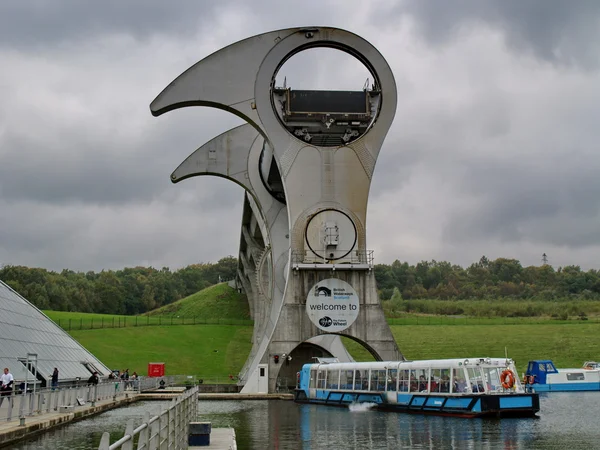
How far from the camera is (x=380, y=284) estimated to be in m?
160

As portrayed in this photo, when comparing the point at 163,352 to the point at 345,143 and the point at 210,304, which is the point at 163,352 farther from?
the point at 210,304

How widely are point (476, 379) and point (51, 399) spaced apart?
14.3 m

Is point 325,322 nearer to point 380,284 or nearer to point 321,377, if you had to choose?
point 321,377

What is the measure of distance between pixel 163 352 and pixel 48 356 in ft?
104

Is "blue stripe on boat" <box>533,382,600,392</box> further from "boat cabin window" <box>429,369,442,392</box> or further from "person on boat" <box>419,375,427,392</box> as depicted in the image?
"boat cabin window" <box>429,369,442,392</box>

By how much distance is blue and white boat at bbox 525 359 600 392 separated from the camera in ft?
145

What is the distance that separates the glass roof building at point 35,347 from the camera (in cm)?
2998

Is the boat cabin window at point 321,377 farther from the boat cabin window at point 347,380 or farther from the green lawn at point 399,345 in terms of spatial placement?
the green lawn at point 399,345

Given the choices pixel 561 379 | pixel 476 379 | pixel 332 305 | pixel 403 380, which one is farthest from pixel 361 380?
pixel 561 379

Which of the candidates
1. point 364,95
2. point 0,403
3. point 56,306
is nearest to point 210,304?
point 56,306

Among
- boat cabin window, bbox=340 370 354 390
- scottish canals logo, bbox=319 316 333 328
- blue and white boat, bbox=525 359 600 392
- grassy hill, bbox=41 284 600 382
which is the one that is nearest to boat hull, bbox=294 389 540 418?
boat cabin window, bbox=340 370 354 390

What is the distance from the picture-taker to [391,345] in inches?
1495

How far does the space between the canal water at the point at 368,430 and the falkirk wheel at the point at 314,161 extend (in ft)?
28.7

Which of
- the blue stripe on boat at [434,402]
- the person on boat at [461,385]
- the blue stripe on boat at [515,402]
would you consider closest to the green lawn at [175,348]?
the blue stripe on boat at [434,402]
